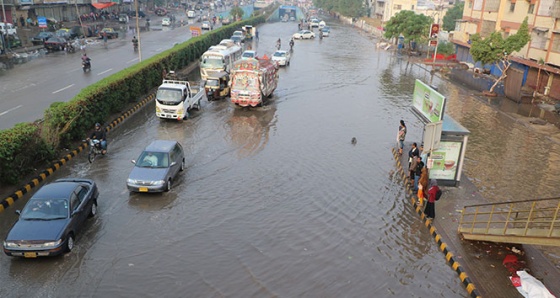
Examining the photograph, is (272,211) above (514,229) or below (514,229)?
below

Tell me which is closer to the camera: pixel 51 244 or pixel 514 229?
pixel 51 244

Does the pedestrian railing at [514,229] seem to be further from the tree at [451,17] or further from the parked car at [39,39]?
the tree at [451,17]

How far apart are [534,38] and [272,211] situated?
31.4 m

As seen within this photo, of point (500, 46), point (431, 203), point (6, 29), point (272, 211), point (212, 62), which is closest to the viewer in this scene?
point (431, 203)

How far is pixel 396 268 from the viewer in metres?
11.9

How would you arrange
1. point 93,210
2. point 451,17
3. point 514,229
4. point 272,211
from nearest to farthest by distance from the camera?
point 514,229 → point 93,210 → point 272,211 → point 451,17

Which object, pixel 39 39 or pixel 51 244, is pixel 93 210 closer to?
pixel 51 244

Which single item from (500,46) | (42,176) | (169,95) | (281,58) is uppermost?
(500,46)

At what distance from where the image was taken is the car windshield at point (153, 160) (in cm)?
1623

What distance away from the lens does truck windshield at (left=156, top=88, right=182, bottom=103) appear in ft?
79.8

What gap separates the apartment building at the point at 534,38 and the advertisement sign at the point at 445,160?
1929 centimetres

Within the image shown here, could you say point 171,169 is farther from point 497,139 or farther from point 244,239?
point 497,139

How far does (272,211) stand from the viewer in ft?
48.5

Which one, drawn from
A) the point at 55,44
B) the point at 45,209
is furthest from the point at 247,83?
the point at 55,44
